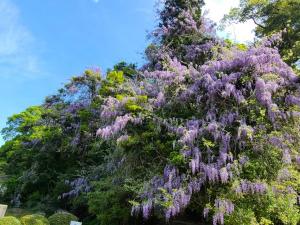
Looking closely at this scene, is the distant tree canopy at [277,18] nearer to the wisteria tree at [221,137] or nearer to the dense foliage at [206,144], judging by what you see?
the dense foliage at [206,144]

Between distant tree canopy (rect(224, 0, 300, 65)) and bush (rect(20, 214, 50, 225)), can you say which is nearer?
bush (rect(20, 214, 50, 225))

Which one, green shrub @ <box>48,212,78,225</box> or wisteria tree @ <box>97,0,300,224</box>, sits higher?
wisteria tree @ <box>97,0,300,224</box>

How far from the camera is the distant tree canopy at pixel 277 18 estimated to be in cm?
1605

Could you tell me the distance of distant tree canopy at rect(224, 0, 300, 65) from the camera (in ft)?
52.6

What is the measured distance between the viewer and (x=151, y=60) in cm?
1542

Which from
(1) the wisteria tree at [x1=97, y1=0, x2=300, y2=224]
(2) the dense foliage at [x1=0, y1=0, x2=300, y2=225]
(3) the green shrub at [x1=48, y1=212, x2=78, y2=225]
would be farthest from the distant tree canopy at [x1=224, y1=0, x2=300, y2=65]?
(3) the green shrub at [x1=48, y1=212, x2=78, y2=225]

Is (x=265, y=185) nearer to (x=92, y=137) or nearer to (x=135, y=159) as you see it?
(x=135, y=159)

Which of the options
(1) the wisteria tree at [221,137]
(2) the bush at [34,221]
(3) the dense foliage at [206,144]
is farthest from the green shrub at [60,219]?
(1) the wisteria tree at [221,137]

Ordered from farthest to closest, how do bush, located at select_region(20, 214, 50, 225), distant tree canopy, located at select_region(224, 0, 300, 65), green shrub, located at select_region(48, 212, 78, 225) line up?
distant tree canopy, located at select_region(224, 0, 300, 65) < green shrub, located at select_region(48, 212, 78, 225) < bush, located at select_region(20, 214, 50, 225)

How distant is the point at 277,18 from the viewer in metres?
16.9

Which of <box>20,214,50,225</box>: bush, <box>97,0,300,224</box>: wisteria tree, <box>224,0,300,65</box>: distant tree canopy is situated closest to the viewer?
<box>97,0,300,224</box>: wisteria tree

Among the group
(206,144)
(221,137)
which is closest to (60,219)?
(206,144)

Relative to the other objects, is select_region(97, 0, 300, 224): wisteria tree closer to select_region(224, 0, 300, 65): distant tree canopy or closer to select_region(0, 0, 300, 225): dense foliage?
select_region(0, 0, 300, 225): dense foliage

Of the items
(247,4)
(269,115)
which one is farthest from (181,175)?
(247,4)
